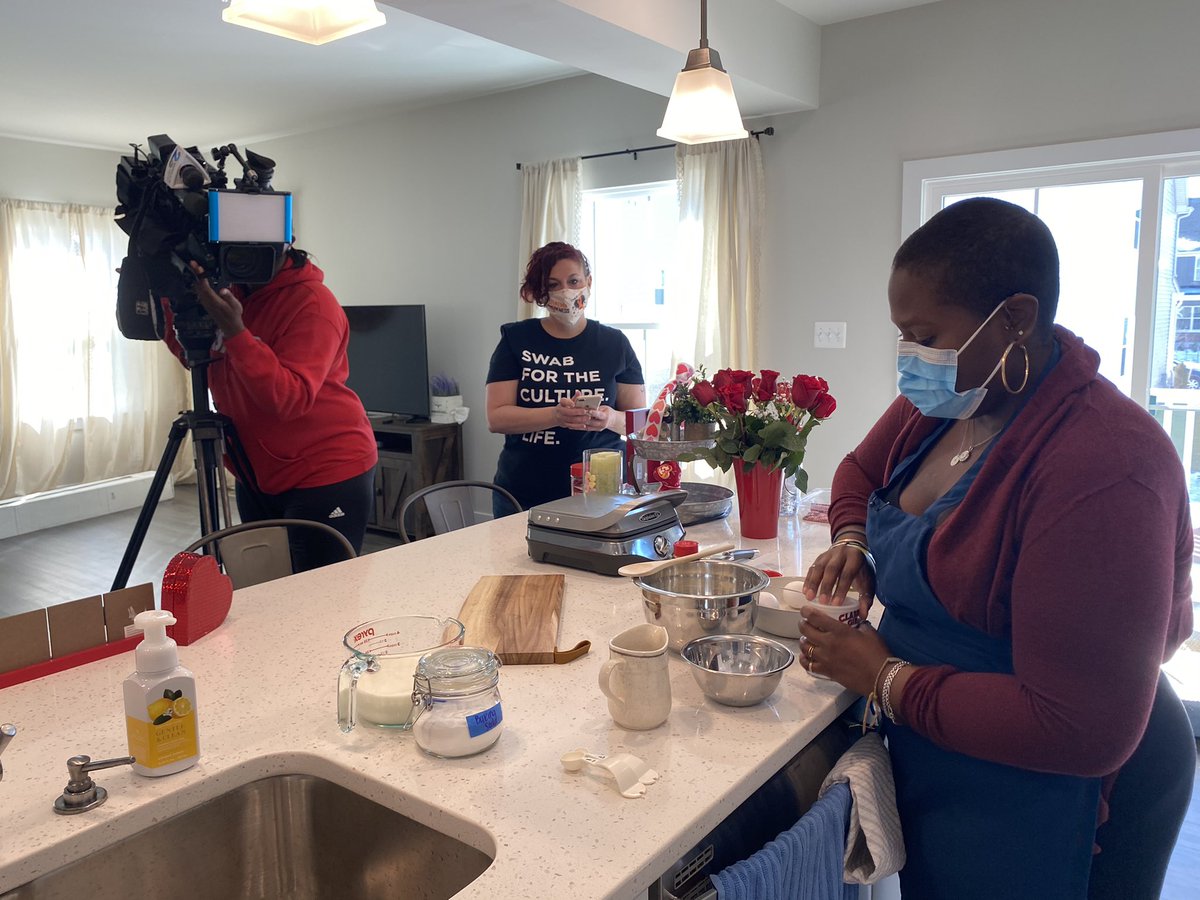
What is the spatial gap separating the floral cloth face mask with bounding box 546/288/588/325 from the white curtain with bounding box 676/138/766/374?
5.11ft

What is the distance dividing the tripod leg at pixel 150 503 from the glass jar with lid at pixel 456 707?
3.52ft

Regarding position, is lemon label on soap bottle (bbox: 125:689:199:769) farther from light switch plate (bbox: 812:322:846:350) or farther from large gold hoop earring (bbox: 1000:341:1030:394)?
light switch plate (bbox: 812:322:846:350)

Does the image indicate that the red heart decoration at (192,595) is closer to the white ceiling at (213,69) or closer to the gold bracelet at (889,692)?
the gold bracelet at (889,692)

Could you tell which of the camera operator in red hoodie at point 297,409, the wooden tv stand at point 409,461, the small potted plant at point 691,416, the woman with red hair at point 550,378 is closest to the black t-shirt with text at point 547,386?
the woman with red hair at point 550,378

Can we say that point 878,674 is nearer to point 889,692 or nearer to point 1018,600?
point 889,692

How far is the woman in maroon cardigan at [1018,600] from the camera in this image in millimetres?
860

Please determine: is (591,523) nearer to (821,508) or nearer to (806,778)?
(806,778)

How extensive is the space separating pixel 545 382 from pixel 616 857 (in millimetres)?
1969

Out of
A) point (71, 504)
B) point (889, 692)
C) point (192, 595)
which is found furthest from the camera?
point (71, 504)

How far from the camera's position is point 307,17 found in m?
1.52

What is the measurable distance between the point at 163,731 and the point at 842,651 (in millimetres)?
829

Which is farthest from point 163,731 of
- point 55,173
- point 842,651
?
point 55,173

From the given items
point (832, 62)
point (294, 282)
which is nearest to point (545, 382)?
point (294, 282)

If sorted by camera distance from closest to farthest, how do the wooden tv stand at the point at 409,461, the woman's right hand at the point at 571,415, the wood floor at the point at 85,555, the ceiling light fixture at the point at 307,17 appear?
the ceiling light fixture at the point at 307,17
the woman's right hand at the point at 571,415
the wood floor at the point at 85,555
the wooden tv stand at the point at 409,461
